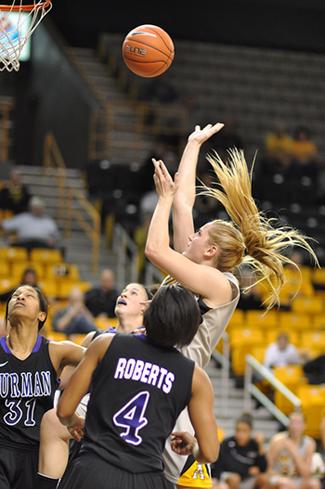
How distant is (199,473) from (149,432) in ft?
3.93

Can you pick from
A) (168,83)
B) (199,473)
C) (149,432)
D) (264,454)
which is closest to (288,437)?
(264,454)

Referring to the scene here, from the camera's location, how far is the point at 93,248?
16969 mm

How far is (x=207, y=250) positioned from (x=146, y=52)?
165 cm

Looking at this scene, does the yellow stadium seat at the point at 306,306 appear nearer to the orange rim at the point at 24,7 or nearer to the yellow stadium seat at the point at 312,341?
the yellow stadium seat at the point at 312,341

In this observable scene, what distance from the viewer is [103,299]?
13234 millimetres

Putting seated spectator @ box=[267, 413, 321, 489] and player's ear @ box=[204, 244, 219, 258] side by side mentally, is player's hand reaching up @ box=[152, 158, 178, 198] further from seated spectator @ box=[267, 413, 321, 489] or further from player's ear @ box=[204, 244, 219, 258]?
seated spectator @ box=[267, 413, 321, 489]

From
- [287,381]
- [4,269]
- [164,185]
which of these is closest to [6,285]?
[4,269]

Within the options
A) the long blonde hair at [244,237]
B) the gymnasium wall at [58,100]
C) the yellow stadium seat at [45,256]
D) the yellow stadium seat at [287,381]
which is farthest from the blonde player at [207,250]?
the gymnasium wall at [58,100]

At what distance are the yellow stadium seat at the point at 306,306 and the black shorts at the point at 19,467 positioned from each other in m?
9.89

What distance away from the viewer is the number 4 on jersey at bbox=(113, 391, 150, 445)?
3975mm

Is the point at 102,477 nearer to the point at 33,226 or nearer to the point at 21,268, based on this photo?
the point at 21,268

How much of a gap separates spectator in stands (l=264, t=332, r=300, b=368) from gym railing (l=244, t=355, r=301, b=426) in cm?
14

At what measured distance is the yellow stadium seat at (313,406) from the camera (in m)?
11.8

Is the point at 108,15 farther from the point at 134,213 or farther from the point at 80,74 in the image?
the point at 134,213
